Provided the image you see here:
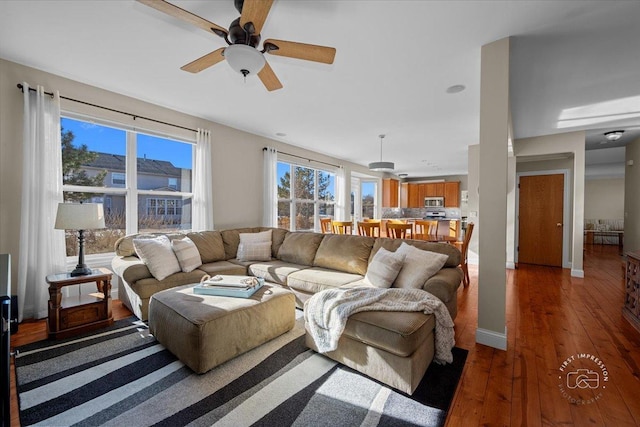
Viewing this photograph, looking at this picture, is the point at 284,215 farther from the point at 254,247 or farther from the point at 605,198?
the point at 605,198

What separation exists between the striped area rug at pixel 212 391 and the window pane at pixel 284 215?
12.2ft

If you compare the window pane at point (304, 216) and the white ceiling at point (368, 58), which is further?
the window pane at point (304, 216)

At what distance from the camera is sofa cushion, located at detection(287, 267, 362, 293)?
9.54 ft

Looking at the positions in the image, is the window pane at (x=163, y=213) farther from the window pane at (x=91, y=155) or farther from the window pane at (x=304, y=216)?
the window pane at (x=304, y=216)

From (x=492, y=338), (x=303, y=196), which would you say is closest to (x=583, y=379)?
(x=492, y=338)

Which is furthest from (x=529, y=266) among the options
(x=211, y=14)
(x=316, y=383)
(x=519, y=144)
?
(x=211, y=14)

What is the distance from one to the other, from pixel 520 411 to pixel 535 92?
3.32 metres

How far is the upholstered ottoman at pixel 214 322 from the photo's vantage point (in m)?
1.91

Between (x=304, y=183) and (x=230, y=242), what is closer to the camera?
(x=230, y=242)

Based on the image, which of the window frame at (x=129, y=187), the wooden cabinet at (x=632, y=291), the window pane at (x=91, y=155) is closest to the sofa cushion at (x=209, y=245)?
the window frame at (x=129, y=187)

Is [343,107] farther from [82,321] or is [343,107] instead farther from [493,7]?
[82,321]

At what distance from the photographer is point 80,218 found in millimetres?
2623

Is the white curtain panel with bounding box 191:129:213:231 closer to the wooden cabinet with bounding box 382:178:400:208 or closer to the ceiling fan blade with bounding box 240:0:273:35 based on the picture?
the ceiling fan blade with bounding box 240:0:273:35

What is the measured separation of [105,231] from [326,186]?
15.5 ft
